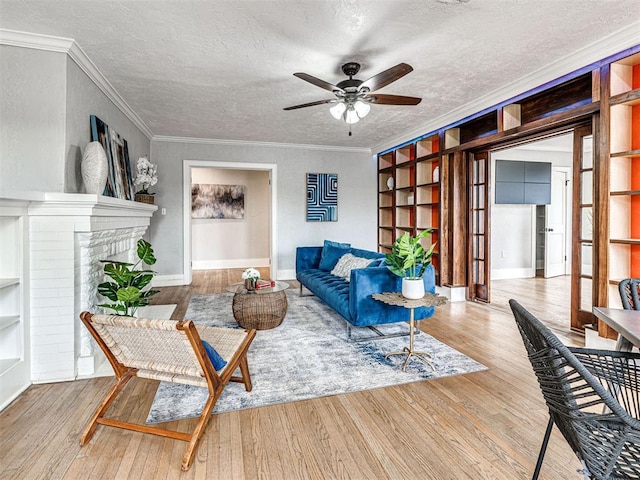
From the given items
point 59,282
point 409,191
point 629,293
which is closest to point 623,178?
point 629,293

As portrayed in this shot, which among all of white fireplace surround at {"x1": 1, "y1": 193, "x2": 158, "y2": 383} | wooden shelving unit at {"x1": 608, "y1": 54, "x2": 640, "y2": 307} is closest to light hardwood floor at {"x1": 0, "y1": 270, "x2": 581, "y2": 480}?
white fireplace surround at {"x1": 1, "y1": 193, "x2": 158, "y2": 383}

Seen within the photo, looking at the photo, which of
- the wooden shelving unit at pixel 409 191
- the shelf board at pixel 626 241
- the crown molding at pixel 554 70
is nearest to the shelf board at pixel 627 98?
the crown molding at pixel 554 70

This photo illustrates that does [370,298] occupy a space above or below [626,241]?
below

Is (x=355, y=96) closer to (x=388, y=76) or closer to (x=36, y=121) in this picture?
(x=388, y=76)

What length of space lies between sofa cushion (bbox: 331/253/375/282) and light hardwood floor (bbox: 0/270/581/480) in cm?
168

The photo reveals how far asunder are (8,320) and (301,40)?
2.91 meters

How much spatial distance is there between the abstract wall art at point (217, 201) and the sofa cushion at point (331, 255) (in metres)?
4.20

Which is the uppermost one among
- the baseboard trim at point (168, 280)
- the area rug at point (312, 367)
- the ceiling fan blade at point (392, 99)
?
the ceiling fan blade at point (392, 99)

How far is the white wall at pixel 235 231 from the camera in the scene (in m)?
8.28

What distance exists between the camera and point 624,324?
1375mm

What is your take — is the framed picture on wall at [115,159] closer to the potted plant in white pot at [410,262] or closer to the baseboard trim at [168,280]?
the baseboard trim at [168,280]

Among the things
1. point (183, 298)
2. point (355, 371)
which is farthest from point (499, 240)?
point (183, 298)

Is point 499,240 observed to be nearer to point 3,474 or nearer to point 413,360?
point 413,360

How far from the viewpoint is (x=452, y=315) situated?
4199mm
